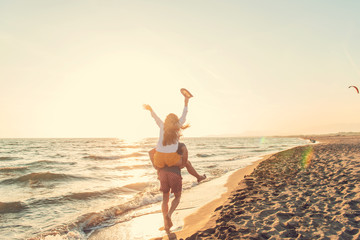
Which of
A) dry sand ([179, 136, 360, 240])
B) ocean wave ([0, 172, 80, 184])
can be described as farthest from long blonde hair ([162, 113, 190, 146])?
ocean wave ([0, 172, 80, 184])

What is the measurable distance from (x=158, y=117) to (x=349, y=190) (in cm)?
609

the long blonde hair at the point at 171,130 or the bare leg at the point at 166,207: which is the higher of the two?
the long blonde hair at the point at 171,130

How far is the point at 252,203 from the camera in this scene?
20.1 ft

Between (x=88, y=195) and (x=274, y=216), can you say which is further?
(x=88, y=195)

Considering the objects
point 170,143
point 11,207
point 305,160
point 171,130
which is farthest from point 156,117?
point 305,160

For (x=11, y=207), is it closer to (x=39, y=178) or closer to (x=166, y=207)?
(x=39, y=178)

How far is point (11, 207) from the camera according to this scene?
854cm

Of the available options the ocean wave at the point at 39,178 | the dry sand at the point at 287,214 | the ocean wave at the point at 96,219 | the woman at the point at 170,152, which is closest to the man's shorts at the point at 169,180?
the woman at the point at 170,152

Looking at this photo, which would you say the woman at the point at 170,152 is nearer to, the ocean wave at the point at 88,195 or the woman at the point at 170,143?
the woman at the point at 170,143

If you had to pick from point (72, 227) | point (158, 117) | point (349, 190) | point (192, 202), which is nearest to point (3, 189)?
point (72, 227)

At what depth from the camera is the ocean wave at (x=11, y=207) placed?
27.0 ft

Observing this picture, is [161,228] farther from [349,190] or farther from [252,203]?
[349,190]

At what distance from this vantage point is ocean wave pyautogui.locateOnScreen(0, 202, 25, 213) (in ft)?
27.0

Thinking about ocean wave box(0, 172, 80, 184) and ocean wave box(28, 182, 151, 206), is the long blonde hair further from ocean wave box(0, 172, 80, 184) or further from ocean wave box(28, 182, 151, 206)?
ocean wave box(0, 172, 80, 184)
